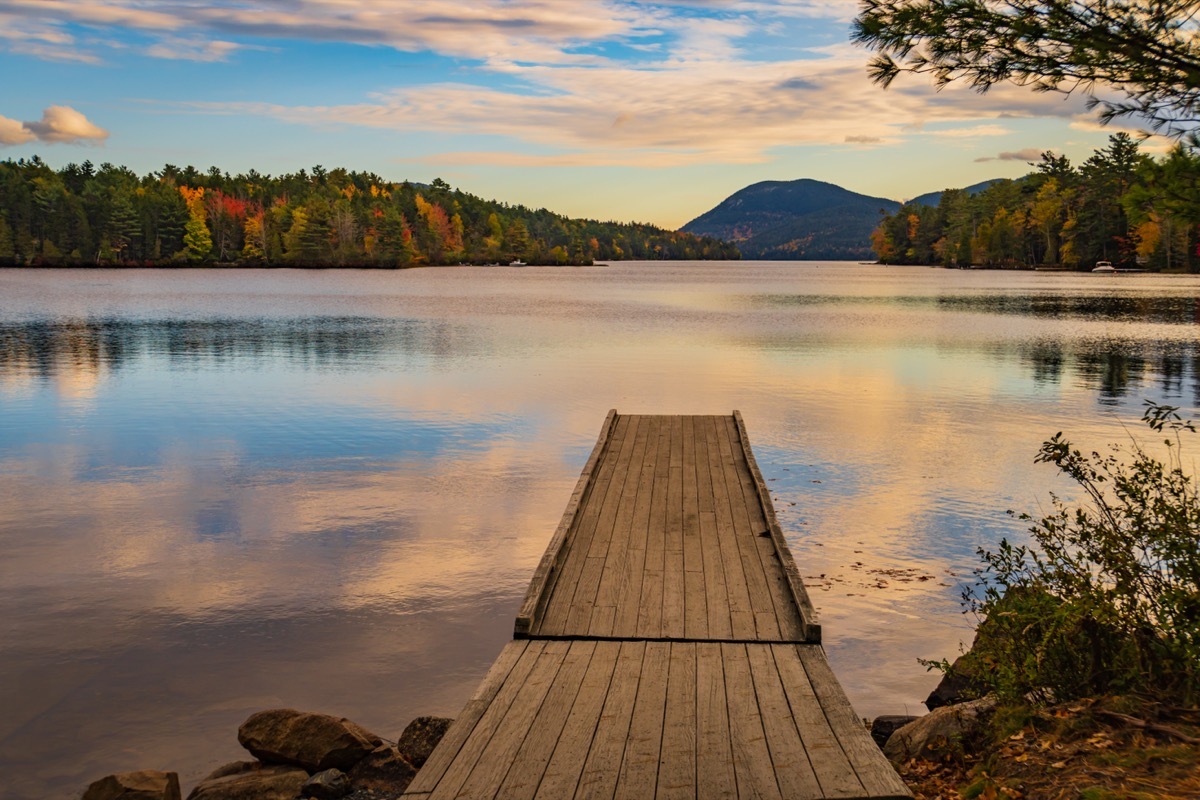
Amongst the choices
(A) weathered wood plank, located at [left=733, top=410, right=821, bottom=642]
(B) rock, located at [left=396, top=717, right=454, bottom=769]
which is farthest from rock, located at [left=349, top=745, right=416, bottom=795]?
(A) weathered wood plank, located at [left=733, top=410, right=821, bottom=642]

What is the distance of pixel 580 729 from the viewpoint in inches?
249

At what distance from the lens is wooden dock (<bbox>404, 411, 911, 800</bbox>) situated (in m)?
5.69

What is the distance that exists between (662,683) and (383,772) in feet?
8.31

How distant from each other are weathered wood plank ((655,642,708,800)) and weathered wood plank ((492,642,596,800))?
67 cm

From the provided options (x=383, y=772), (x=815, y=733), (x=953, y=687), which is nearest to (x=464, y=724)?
(x=383, y=772)

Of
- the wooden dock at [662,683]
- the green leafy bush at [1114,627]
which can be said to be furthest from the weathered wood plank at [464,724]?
the green leafy bush at [1114,627]

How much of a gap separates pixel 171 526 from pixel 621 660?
388 inches

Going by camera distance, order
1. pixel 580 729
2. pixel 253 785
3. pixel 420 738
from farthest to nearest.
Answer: pixel 420 738 < pixel 253 785 < pixel 580 729

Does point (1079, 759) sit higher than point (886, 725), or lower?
higher

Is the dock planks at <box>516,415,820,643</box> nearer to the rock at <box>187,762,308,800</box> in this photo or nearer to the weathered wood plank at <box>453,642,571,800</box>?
the weathered wood plank at <box>453,642,571,800</box>

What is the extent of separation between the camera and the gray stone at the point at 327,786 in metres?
7.55

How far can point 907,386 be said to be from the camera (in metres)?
30.9

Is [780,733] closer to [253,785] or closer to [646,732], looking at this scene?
[646,732]

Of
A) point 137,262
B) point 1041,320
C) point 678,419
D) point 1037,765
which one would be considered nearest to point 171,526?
point 678,419
